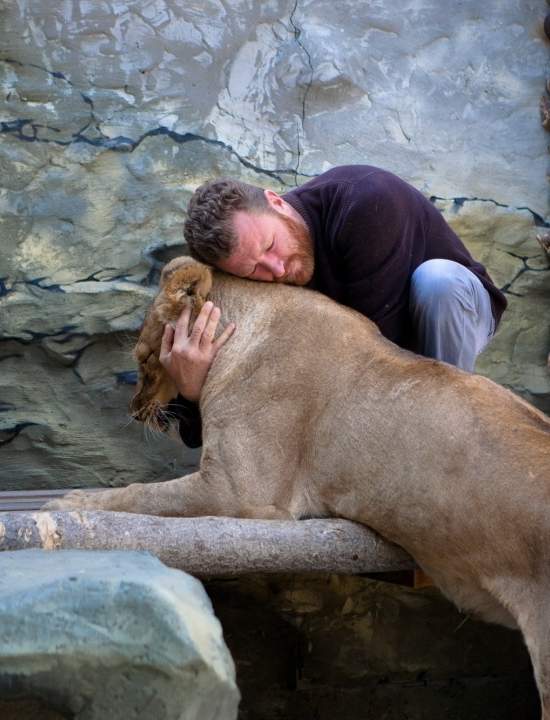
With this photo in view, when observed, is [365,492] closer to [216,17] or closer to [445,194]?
[445,194]

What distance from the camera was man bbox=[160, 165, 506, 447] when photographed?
3.39 metres

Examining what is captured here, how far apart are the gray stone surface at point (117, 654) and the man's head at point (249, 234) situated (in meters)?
1.57

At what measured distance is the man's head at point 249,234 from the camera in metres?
3.36

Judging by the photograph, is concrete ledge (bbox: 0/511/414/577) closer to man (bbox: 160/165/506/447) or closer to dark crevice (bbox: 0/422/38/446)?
man (bbox: 160/165/506/447)

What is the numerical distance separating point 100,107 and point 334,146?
96 cm

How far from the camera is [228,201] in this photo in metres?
3.37

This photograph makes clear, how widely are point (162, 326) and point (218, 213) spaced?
1.40 feet

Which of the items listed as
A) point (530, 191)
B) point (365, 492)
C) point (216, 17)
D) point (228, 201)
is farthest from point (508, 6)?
point (365, 492)

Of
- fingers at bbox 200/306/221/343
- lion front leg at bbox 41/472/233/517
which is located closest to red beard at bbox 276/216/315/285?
fingers at bbox 200/306/221/343

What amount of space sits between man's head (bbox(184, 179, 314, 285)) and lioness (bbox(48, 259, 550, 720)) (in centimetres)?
7

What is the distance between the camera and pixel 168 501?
10.8 feet

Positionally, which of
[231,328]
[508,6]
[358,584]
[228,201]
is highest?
[508,6]

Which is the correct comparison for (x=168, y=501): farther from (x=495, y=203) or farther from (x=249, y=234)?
(x=495, y=203)

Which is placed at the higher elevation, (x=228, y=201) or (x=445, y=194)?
(x=228, y=201)
